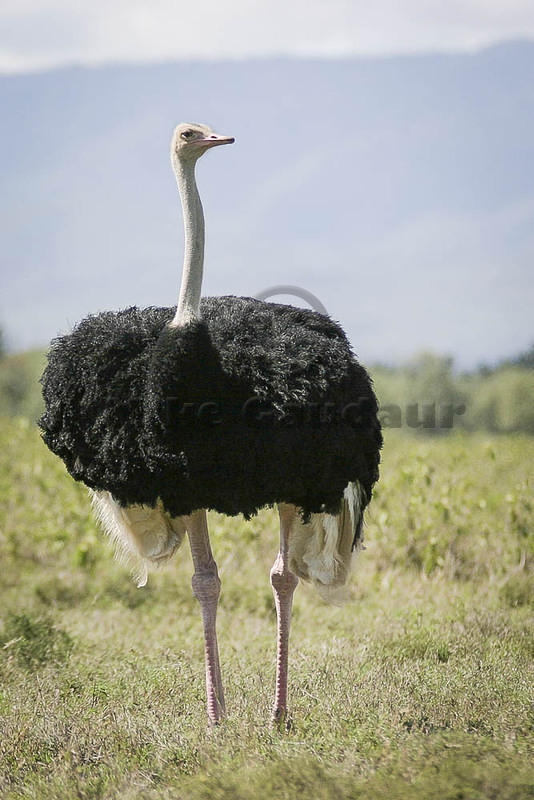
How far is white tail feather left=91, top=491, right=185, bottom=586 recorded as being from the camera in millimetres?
4551

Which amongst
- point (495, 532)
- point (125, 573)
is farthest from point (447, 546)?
point (125, 573)

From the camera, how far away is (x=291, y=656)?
5.57 metres

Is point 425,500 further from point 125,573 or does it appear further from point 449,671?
point 449,671

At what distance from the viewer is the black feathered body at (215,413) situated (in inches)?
150

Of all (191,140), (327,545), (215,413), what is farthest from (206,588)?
(191,140)

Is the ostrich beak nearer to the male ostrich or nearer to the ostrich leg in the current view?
the male ostrich

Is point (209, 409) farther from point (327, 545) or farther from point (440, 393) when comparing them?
point (440, 393)

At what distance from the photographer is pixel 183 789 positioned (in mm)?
3410

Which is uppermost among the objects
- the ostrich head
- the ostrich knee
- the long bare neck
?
the ostrich head

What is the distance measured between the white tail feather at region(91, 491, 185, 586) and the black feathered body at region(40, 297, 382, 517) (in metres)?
0.43

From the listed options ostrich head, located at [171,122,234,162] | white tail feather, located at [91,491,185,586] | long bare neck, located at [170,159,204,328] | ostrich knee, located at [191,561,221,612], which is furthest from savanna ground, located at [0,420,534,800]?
ostrich head, located at [171,122,234,162]

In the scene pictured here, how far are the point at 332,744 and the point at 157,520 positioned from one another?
1305 millimetres

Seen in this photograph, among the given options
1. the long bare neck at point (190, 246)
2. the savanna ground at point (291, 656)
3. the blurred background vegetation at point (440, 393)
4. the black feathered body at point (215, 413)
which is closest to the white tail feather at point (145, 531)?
the black feathered body at point (215, 413)

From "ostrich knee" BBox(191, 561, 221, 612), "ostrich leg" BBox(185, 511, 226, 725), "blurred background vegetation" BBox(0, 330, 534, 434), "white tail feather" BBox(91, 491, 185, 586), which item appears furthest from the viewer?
"blurred background vegetation" BBox(0, 330, 534, 434)
